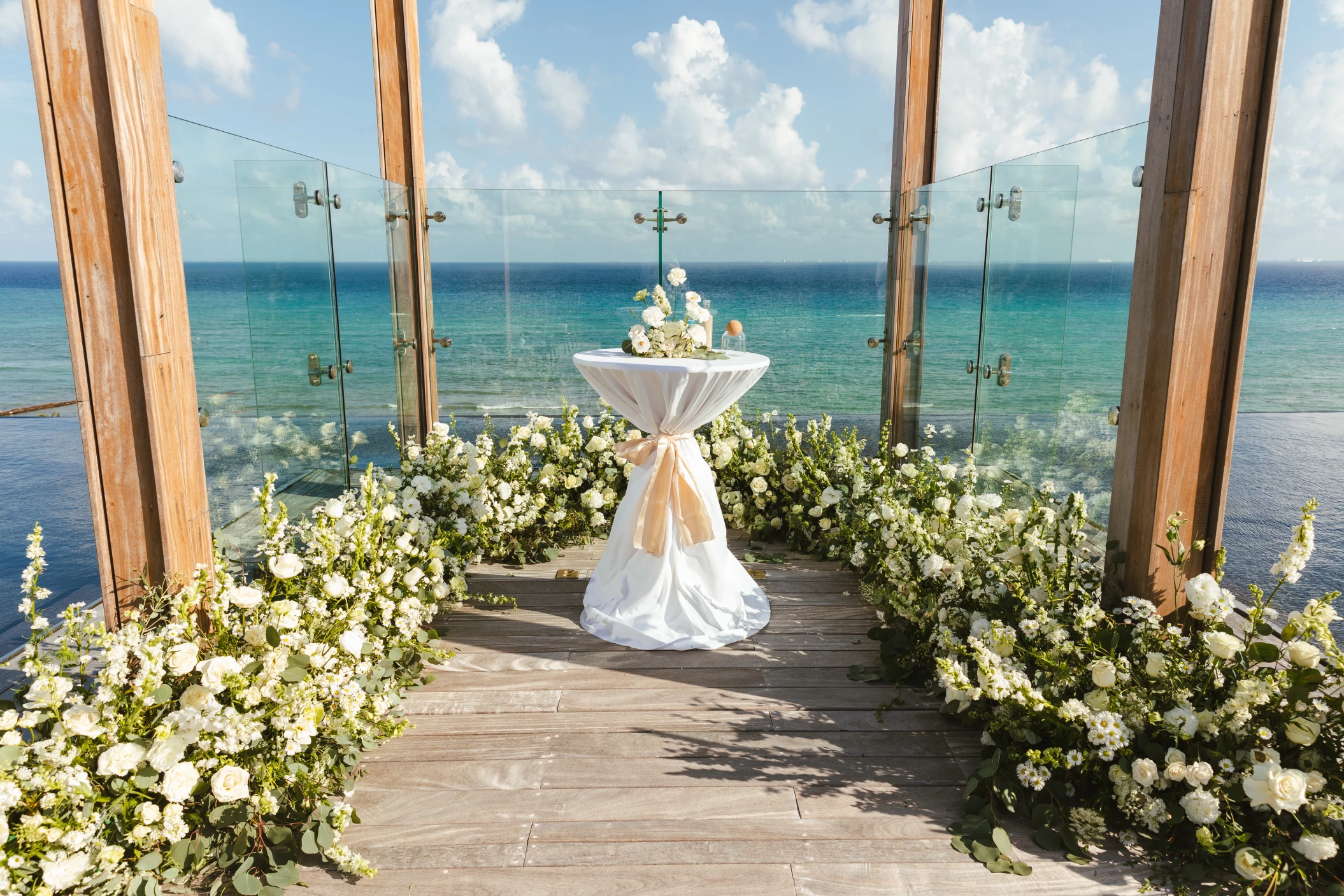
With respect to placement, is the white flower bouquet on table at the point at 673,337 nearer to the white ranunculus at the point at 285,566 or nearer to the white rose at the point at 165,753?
the white ranunculus at the point at 285,566

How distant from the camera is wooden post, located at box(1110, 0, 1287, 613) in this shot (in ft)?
5.83

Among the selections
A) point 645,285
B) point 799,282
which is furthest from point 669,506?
point 799,282

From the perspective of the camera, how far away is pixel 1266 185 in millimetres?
1823

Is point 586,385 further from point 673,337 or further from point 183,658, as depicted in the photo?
point 183,658

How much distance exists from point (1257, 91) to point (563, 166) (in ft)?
69.7

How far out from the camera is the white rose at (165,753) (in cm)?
151

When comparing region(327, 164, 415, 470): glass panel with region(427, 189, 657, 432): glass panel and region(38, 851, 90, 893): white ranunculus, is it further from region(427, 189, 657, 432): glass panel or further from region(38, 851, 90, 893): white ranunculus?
region(38, 851, 90, 893): white ranunculus

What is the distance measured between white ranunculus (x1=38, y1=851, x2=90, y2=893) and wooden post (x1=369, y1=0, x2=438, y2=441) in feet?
8.72

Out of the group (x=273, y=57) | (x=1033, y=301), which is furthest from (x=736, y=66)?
(x=1033, y=301)

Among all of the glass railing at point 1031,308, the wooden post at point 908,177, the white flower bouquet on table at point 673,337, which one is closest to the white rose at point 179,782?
the white flower bouquet on table at point 673,337

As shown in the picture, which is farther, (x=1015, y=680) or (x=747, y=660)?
(x=747, y=660)

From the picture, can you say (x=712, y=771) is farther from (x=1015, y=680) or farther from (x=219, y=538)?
(x=219, y=538)

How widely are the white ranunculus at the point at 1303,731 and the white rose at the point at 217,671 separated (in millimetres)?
2167

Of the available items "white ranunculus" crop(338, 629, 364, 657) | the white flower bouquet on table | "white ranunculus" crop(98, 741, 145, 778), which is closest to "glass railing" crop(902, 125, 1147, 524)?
the white flower bouquet on table
